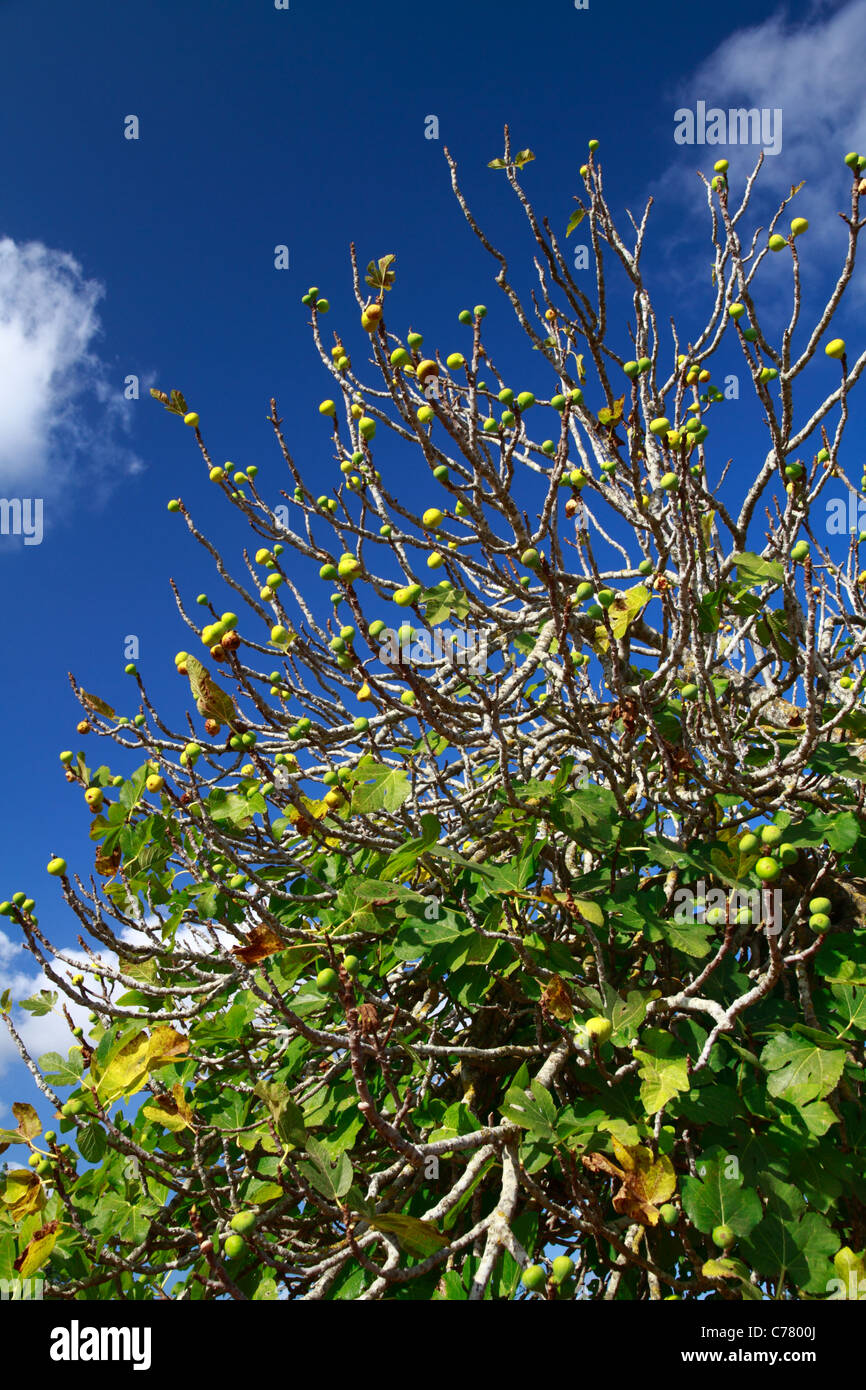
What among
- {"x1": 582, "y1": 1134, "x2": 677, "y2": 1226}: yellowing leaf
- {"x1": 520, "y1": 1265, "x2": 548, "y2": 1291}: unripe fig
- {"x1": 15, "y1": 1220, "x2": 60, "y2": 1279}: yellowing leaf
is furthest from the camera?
{"x1": 15, "y1": 1220, "x2": 60, "y2": 1279}: yellowing leaf

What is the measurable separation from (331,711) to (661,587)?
1.84 m

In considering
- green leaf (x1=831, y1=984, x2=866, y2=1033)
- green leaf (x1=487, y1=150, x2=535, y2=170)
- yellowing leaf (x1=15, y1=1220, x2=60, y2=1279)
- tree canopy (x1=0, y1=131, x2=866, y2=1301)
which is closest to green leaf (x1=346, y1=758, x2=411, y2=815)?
tree canopy (x1=0, y1=131, x2=866, y2=1301)

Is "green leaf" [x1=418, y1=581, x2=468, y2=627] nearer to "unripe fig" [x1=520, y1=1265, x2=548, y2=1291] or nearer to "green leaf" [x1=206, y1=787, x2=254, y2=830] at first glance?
"green leaf" [x1=206, y1=787, x2=254, y2=830]

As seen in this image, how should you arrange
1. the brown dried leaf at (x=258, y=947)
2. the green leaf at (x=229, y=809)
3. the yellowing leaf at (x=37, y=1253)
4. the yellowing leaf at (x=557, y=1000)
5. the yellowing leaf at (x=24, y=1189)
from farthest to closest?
the green leaf at (x=229, y=809) < the yellowing leaf at (x=24, y=1189) < the yellowing leaf at (x=37, y=1253) < the brown dried leaf at (x=258, y=947) < the yellowing leaf at (x=557, y=1000)

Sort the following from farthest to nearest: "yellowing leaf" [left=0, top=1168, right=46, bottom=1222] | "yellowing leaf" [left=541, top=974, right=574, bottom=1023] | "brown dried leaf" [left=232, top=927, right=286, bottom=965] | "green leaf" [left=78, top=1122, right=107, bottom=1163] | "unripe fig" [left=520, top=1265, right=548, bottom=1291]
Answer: "green leaf" [left=78, top=1122, right=107, bottom=1163] → "yellowing leaf" [left=0, top=1168, right=46, bottom=1222] → "brown dried leaf" [left=232, top=927, right=286, bottom=965] → "yellowing leaf" [left=541, top=974, right=574, bottom=1023] → "unripe fig" [left=520, top=1265, right=548, bottom=1291]

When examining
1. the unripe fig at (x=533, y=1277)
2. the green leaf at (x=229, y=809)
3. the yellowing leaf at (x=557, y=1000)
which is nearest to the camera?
the unripe fig at (x=533, y=1277)

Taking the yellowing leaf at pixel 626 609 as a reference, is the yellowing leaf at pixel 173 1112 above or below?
below

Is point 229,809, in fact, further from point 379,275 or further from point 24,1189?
point 379,275

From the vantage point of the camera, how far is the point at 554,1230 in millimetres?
2676

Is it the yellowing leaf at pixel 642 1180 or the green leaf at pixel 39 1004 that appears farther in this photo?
the green leaf at pixel 39 1004

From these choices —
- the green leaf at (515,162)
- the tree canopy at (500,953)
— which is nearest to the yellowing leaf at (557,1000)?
the tree canopy at (500,953)

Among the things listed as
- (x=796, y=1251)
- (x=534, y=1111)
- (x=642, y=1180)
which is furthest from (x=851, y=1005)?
(x=534, y=1111)

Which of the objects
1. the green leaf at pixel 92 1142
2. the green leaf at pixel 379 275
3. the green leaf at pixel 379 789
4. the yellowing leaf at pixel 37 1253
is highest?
the green leaf at pixel 379 275

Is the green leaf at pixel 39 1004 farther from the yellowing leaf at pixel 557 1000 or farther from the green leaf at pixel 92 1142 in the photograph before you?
the yellowing leaf at pixel 557 1000
